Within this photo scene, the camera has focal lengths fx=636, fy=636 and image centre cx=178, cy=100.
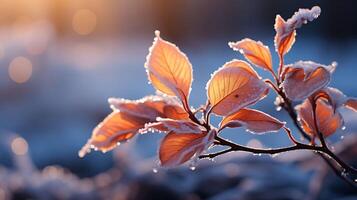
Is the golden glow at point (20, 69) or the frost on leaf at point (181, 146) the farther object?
the golden glow at point (20, 69)

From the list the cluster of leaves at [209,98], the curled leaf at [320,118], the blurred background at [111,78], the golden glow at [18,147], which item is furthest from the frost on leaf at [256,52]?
the golden glow at [18,147]

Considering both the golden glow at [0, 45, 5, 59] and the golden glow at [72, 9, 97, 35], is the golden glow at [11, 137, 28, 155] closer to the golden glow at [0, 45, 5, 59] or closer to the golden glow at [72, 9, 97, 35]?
the golden glow at [0, 45, 5, 59]

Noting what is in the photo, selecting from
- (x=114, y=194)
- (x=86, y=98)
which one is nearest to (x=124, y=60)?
(x=86, y=98)

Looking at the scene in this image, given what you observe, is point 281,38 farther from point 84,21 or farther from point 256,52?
point 84,21

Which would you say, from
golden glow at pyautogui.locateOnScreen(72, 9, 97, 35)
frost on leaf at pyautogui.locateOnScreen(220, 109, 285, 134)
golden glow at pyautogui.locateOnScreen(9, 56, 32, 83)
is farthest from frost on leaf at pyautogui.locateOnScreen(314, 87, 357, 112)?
golden glow at pyautogui.locateOnScreen(72, 9, 97, 35)

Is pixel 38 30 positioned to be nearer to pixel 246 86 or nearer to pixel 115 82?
pixel 115 82

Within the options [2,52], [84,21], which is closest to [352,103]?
[2,52]

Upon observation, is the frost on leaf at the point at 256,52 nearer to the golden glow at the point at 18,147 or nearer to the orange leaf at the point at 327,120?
the orange leaf at the point at 327,120
